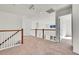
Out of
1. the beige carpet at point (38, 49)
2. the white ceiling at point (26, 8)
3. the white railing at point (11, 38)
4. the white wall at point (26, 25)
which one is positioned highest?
the white ceiling at point (26, 8)

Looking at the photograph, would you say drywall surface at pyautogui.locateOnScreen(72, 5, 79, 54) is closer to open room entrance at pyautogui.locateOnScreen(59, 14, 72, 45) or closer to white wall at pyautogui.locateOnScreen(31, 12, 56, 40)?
open room entrance at pyautogui.locateOnScreen(59, 14, 72, 45)

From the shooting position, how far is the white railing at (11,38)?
1.95 m

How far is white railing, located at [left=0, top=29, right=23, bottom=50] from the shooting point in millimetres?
1953

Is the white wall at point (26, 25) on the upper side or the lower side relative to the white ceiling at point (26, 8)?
lower

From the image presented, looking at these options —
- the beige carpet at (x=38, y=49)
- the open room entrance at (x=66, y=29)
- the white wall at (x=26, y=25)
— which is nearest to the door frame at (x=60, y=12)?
the open room entrance at (x=66, y=29)

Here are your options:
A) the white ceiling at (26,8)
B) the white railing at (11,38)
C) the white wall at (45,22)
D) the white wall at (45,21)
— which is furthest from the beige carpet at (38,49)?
the white ceiling at (26,8)

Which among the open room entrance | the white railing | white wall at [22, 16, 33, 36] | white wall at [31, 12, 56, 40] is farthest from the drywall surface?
the white railing

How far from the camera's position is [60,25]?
2.03 metres

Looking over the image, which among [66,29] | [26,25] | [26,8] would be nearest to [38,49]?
[26,25]

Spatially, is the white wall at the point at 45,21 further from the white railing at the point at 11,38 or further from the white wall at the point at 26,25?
the white railing at the point at 11,38

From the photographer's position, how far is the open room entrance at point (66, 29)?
197 centimetres

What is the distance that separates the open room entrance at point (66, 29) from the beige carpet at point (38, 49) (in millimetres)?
93
